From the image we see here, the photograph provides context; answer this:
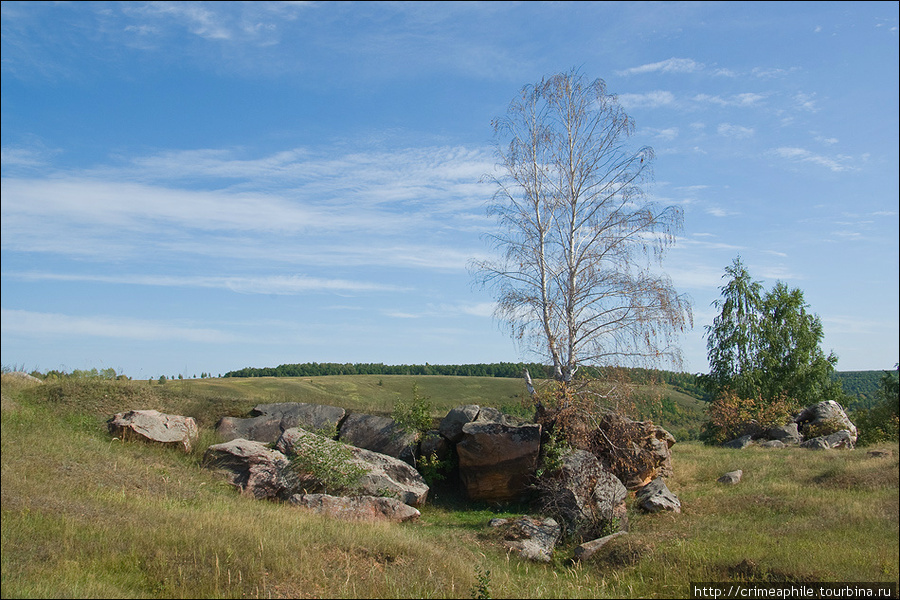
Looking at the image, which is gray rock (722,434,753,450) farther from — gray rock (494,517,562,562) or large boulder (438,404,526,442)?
gray rock (494,517,562,562)

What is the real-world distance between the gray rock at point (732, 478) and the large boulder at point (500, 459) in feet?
18.4

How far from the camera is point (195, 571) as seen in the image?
23.7 feet

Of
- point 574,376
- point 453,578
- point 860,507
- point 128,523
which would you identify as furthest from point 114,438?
point 860,507

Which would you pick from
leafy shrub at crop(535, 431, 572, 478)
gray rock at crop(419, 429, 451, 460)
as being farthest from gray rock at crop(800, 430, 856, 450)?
gray rock at crop(419, 429, 451, 460)

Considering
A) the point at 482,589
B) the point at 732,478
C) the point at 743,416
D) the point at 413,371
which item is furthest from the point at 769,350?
the point at 413,371

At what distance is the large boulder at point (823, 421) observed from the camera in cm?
2653

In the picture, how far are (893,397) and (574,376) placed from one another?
10.1m

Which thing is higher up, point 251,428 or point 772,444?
point 251,428

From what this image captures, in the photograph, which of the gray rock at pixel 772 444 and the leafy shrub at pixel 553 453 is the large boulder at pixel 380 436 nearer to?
the leafy shrub at pixel 553 453

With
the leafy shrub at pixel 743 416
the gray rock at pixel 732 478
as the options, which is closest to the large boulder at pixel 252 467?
the gray rock at pixel 732 478

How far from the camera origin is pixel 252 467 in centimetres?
1447

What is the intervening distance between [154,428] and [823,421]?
27644 mm

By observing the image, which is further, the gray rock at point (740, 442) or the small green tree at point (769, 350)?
the small green tree at point (769, 350)

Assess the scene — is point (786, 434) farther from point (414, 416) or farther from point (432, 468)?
point (414, 416)
